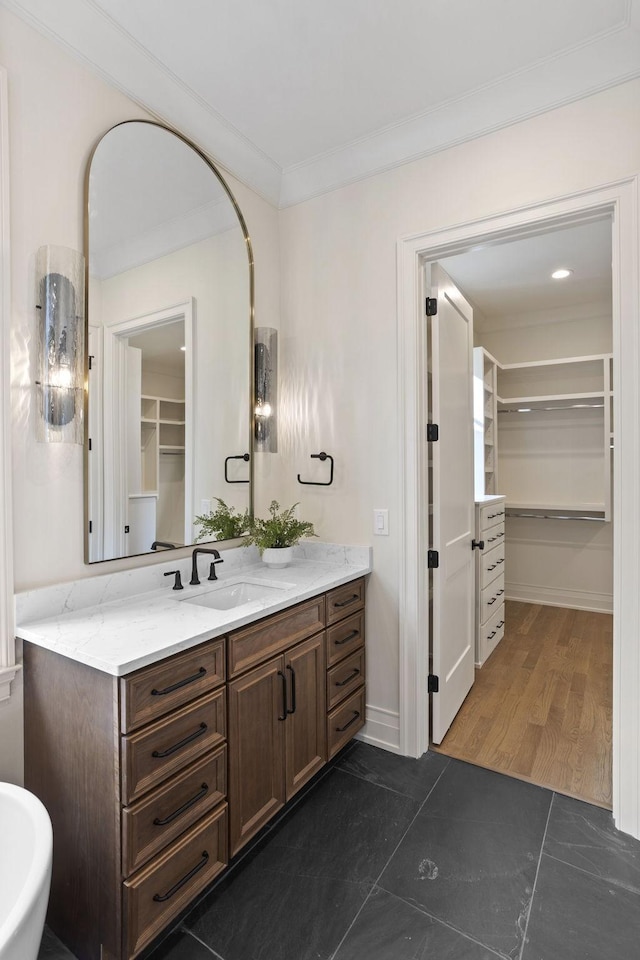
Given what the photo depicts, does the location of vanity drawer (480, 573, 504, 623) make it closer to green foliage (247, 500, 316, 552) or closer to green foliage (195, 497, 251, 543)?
green foliage (247, 500, 316, 552)

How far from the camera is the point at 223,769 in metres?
1.51

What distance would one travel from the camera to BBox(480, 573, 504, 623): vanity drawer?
324 cm

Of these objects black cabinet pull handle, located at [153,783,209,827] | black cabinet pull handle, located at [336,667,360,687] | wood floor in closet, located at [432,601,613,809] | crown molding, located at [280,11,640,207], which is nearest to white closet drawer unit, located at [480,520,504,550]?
wood floor in closet, located at [432,601,613,809]

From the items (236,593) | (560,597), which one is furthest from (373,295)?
(560,597)

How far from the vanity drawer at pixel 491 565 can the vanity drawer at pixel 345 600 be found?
1258 millimetres

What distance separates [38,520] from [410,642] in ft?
5.26

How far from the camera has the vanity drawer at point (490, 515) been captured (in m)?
3.20

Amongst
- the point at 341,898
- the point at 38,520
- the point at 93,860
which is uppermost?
the point at 38,520

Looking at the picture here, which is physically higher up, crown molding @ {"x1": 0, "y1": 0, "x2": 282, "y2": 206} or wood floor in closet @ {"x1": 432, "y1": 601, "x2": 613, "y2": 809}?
crown molding @ {"x1": 0, "y1": 0, "x2": 282, "y2": 206}

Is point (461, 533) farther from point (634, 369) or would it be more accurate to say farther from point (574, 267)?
point (574, 267)

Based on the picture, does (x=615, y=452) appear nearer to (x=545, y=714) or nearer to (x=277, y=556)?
(x=277, y=556)

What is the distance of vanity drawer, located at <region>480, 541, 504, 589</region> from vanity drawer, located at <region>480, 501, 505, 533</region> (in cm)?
18

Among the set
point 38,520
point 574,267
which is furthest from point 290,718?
point 574,267

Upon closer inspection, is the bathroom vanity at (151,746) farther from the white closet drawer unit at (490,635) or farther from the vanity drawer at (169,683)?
the white closet drawer unit at (490,635)
